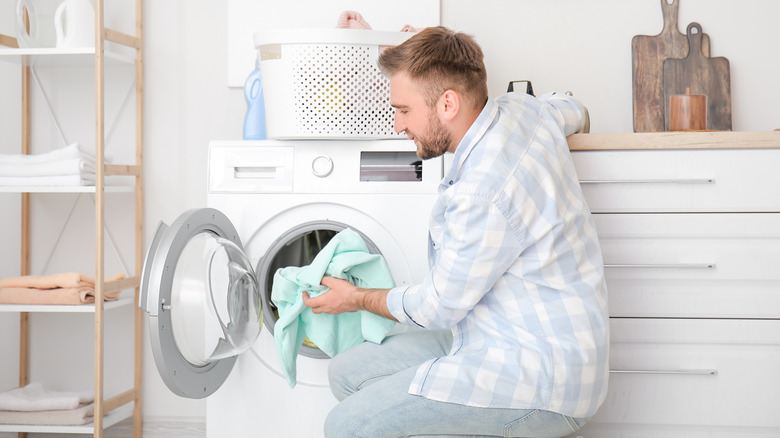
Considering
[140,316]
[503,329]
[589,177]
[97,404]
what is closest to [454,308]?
[503,329]

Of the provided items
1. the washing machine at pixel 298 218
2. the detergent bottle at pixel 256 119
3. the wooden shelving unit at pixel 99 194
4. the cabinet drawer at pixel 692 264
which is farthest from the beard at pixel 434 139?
the wooden shelving unit at pixel 99 194

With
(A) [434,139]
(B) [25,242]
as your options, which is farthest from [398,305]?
(B) [25,242]

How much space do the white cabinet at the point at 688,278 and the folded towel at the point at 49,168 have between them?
1.46 metres

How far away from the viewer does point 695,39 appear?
98.9 inches

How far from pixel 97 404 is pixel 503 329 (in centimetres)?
139

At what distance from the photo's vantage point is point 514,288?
4.80ft

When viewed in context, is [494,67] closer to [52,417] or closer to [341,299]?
[341,299]

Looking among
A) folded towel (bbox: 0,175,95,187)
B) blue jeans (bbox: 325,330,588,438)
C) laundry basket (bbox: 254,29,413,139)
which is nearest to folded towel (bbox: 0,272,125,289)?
folded towel (bbox: 0,175,95,187)

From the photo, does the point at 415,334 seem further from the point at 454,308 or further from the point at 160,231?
the point at 160,231

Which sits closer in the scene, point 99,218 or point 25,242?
point 99,218

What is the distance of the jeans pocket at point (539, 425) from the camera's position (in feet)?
4.74

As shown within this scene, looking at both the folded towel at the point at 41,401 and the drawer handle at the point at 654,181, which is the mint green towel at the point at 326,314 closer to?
the drawer handle at the point at 654,181

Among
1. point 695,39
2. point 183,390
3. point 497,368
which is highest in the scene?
point 695,39

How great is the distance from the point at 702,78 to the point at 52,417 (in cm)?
236
